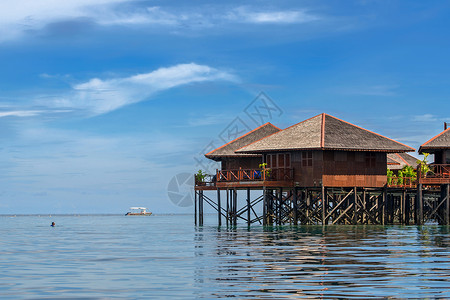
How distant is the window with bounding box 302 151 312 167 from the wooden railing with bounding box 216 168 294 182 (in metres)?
1.03

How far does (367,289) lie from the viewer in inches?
611

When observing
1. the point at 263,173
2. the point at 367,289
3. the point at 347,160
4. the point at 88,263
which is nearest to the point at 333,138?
the point at 347,160

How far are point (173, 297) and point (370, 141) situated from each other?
111 ft

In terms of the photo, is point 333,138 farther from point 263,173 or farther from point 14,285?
point 14,285

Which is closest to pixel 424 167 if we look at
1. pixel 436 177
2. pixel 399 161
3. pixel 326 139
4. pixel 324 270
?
pixel 436 177

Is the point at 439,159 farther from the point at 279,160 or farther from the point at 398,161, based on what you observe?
the point at 398,161

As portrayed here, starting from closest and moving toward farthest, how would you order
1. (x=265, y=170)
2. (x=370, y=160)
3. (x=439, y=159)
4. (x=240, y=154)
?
(x=370, y=160) < (x=265, y=170) < (x=439, y=159) < (x=240, y=154)

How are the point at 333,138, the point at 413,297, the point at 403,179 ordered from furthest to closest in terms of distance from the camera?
the point at 403,179 → the point at 333,138 → the point at 413,297

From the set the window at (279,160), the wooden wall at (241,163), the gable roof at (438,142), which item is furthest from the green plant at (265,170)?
the gable roof at (438,142)

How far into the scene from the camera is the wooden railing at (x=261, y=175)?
46.8 metres

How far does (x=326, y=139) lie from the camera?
151 ft

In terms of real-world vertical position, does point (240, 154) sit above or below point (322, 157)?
above

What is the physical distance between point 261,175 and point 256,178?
622 millimetres

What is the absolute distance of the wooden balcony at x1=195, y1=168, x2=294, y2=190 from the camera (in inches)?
1829
